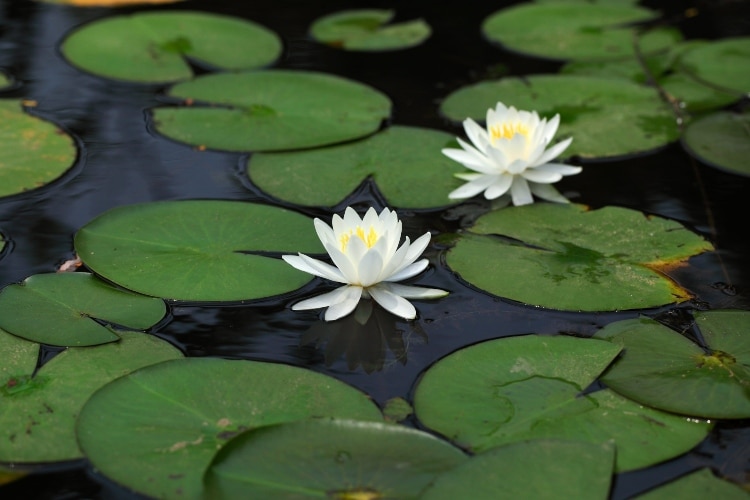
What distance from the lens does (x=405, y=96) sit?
3.90 m

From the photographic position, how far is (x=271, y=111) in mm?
3602

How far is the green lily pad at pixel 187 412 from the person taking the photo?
1903 mm

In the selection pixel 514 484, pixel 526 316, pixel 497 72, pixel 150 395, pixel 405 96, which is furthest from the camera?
pixel 497 72

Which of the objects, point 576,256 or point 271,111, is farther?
point 271,111

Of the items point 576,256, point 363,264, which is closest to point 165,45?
point 363,264

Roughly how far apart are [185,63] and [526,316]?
2.31 metres

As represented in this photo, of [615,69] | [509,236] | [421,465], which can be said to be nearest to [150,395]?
[421,465]

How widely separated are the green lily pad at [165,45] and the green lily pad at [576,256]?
176cm

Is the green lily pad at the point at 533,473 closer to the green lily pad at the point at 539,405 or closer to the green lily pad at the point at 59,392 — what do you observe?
the green lily pad at the point at 539,405

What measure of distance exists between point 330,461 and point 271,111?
2.01 m

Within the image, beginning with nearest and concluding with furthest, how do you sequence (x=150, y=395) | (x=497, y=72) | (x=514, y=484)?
(x=514, y=484) < (x=150, y=395) < (x=497, y=72)

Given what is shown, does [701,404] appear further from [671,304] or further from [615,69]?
[615,69]

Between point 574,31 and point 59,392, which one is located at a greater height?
point 574,31

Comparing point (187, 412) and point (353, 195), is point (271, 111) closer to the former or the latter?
point (353, 195)
